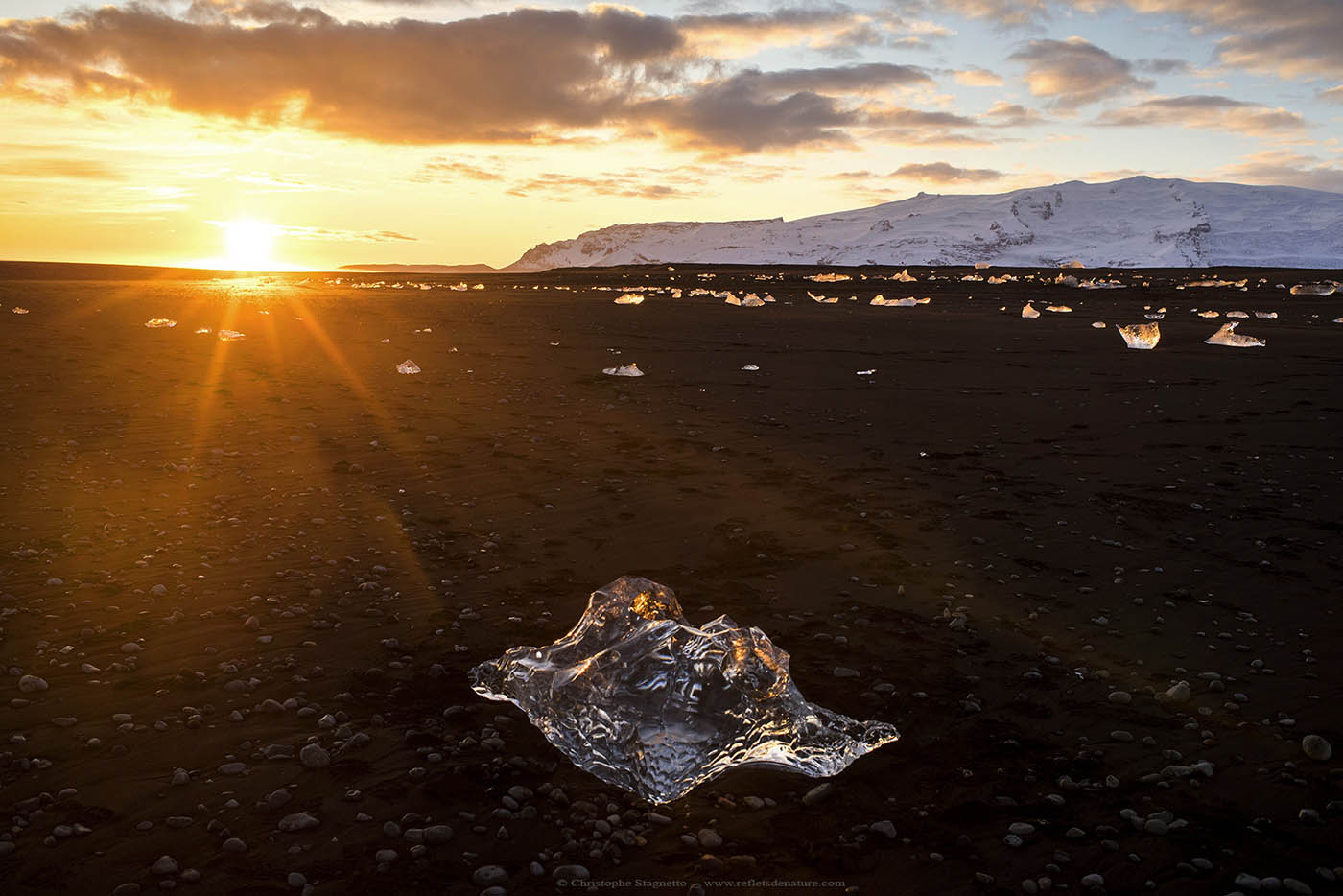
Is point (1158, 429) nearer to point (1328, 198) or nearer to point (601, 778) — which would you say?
point (601, 778)

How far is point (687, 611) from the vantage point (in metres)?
6.80

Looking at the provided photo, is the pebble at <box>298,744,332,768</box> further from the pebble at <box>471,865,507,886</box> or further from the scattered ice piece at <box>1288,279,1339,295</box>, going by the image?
the scattered ice piece at <box>1288,279,1339,295</box>

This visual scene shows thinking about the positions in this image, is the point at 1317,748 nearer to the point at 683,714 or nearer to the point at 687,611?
the point at 683,714

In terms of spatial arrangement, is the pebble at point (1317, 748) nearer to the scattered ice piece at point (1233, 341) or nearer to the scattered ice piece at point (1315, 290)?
the scattered ice piece at point (1233, 341)

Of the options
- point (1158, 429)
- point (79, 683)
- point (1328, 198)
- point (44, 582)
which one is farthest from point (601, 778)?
point (1328, 198)

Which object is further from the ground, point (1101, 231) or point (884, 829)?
point (1101, 231)

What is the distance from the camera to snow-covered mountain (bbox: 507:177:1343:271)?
11606cm

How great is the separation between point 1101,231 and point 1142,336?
13261cm

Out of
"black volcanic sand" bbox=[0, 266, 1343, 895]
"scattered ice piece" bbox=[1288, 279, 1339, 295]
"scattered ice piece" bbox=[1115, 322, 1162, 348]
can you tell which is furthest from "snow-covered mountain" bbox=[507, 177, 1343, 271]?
"black volcanic sand" bbox=[0, 266, 1343, 895]

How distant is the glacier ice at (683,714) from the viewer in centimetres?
466

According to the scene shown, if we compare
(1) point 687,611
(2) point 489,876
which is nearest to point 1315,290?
(1) point 687,611

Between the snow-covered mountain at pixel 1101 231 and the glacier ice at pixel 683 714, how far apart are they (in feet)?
398

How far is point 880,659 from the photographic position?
19.7 feet

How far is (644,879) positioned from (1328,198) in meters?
174
